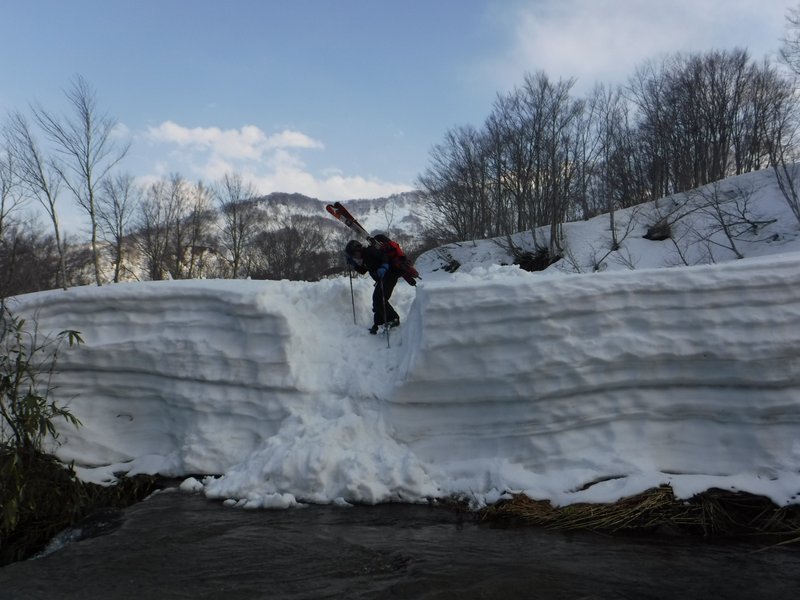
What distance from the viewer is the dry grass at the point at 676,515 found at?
164 inches

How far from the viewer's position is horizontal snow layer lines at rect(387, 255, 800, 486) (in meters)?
4.82

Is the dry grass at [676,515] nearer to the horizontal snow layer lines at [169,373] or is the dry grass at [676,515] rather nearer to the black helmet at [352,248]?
the horizontal snow layer lines at [169,373]

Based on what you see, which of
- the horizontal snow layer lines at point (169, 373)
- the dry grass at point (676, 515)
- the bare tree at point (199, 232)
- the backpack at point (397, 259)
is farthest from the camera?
the bare tree at point (199, 232)

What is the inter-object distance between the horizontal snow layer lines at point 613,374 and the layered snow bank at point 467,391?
16 millimetres

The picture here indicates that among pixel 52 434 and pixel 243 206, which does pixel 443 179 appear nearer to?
pixel 243 206

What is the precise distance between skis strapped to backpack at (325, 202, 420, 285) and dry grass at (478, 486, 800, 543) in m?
3.58

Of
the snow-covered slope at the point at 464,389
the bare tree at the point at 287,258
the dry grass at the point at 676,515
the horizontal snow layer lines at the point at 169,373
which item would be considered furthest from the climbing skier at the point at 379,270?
the bare tree at the point at 287,258

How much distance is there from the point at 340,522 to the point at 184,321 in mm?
3578

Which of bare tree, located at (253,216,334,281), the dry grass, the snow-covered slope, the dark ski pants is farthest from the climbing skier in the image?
bare tree, located at (253,216,334,281)

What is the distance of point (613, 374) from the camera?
5180 millimetres

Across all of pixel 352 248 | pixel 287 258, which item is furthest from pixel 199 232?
pixel 352 248

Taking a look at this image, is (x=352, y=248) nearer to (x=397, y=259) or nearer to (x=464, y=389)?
(x=397, y=259)

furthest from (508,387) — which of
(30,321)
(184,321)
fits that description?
(30,321)

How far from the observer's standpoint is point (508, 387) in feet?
17.7
